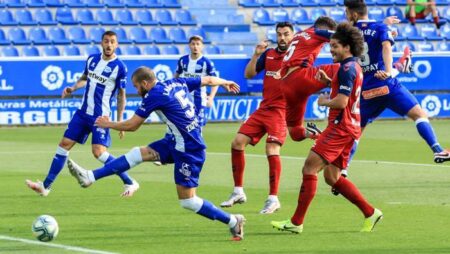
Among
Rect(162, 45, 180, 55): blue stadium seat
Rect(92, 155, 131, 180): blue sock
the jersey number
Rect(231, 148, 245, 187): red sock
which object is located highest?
the jersey number

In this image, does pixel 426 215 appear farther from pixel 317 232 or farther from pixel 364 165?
pixel 364 165

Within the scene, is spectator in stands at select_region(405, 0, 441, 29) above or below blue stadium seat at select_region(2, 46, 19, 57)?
above

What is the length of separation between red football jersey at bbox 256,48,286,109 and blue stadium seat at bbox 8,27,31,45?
17.9m

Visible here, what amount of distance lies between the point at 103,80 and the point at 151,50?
56.3 feet

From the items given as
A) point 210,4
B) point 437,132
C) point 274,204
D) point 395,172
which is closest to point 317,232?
point 274,204

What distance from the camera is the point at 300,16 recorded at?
35625mm

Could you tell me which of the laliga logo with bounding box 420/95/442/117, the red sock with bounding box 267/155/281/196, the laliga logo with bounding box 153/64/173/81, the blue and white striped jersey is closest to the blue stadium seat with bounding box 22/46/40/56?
the laliga logo with bounding box 153/64/173/81

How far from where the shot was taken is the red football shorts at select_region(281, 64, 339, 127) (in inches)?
529

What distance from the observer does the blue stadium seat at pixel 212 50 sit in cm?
3238

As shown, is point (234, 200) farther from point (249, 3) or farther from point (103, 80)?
point (249, 3)

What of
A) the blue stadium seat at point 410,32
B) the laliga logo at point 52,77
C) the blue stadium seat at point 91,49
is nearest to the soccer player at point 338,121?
the laliga logo at point 52,77

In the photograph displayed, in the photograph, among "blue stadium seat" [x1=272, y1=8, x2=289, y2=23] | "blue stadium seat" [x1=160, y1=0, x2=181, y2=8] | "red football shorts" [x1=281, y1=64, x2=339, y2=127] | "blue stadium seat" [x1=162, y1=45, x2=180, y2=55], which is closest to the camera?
"red football shorts" [x1=281, y1=64, x2=339, y2=127]

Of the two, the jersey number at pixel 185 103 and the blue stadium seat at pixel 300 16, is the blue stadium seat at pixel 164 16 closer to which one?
the blue stadium seat at pixel 300 16

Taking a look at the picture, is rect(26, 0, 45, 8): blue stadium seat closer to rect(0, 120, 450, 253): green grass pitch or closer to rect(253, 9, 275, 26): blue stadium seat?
Result: rect(253, 9, 275, 26): blue stadium seat
